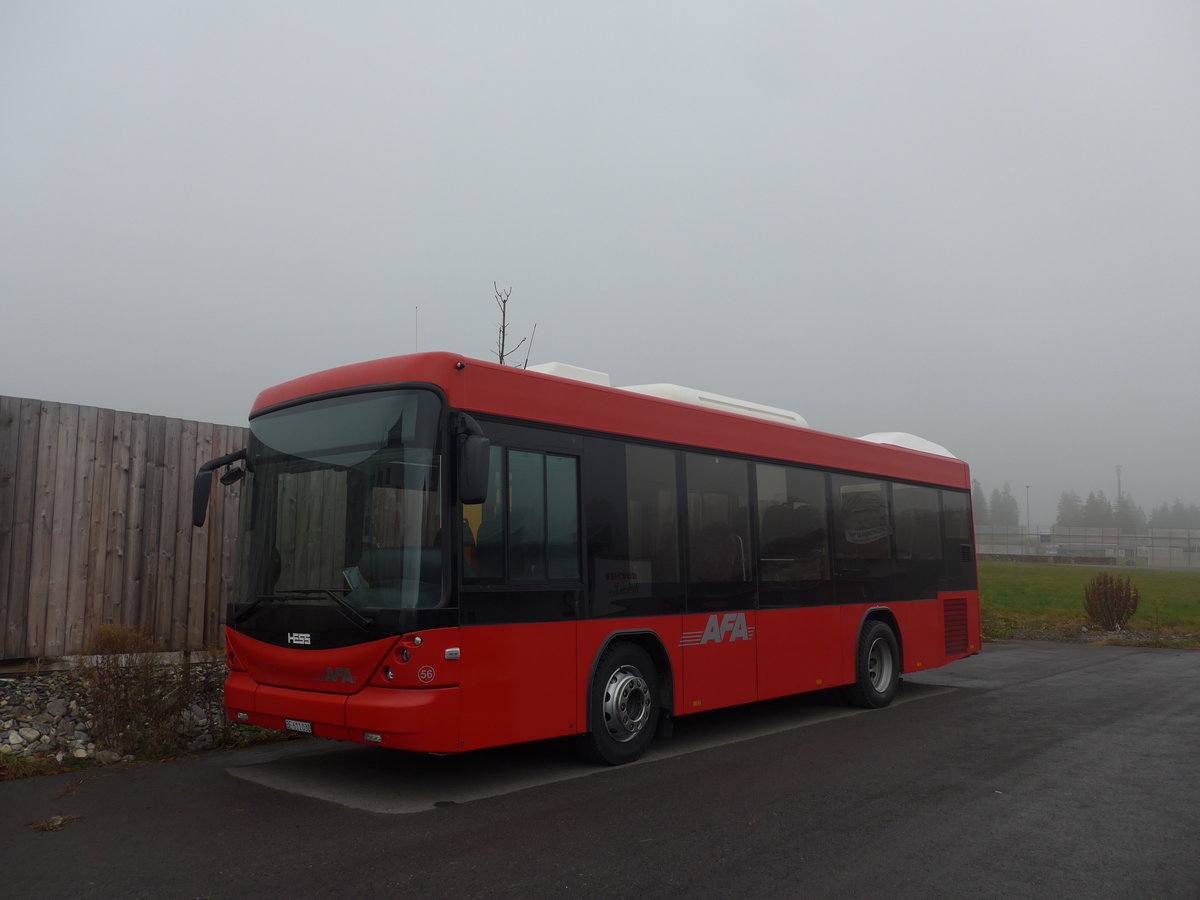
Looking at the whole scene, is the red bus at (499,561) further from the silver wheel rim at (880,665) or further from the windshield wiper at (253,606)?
the silver wheel rim at (880,665)

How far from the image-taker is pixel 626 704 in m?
7.79

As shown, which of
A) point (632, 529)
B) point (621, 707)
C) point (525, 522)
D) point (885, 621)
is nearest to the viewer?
point (525, 522)

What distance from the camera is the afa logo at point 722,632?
27.8 ft

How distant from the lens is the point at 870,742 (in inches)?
348

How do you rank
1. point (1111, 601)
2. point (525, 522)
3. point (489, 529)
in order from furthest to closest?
point (1111, 601)
point (525, 522)
point (489, 529)

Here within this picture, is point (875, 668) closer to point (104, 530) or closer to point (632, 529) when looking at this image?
point (632, 529)

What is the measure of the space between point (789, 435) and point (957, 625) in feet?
15.3

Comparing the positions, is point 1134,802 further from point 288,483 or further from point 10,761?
point 10,761

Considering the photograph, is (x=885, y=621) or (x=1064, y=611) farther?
(x=1064, y=611)

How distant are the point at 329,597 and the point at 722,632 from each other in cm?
382

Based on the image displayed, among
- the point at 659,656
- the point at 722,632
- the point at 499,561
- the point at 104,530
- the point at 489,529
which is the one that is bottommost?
the point at 659,656

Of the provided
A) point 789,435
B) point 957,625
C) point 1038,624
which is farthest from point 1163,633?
point 789,435

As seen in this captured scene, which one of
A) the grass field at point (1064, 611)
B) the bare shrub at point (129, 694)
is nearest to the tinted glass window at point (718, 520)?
the bare shrub at point (129, 694)

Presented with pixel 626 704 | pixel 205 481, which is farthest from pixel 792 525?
pixel 205 481
